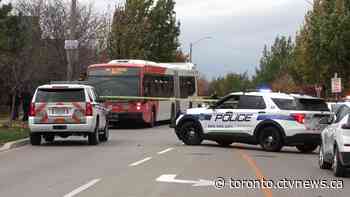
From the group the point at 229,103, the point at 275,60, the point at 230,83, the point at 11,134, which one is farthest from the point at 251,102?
the point at 230,83

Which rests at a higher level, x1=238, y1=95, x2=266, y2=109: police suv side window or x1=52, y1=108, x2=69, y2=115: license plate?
x1=238, y1=95, x2=266, y2=109: police suv side window

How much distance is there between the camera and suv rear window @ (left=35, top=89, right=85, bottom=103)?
73.2 feet

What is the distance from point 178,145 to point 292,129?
4076 millimetres

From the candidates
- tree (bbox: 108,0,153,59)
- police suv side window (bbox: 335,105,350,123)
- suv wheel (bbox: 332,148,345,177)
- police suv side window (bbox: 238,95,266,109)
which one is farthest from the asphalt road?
tree (bbox: 108,0,153,59)

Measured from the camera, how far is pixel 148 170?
607 inches

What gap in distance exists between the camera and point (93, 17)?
5075cm

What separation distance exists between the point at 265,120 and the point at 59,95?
20.7 ft

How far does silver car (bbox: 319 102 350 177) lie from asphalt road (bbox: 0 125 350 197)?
0.28m

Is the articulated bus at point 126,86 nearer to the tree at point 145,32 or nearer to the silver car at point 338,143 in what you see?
the silver car at point 338,143

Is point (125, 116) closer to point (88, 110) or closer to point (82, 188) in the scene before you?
point (88, 110)

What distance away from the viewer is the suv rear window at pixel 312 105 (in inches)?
832

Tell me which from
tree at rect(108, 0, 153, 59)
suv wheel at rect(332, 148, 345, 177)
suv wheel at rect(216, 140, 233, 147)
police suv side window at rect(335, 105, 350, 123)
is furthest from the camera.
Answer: tree at rect(108, 0, 153, 59)

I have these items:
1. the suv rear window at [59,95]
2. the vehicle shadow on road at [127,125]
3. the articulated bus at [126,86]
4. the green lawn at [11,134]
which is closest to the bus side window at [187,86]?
the vehicle shadow on road at [127,125]

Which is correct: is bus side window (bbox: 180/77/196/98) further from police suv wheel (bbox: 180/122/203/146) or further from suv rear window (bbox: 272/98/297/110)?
suv rear window (bbox: 272/98/297/110)
